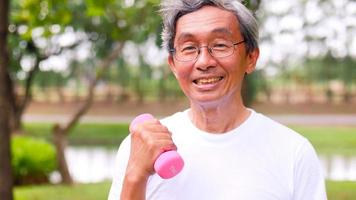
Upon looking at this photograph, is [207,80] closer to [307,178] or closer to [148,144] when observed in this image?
[148,144]

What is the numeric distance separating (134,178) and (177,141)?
217mm

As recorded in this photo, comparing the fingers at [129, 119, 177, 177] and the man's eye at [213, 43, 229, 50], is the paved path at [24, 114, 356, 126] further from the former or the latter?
the fingers at [129, 119, 177, 177]

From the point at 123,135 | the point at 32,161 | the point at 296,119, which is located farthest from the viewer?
the point at 296,119

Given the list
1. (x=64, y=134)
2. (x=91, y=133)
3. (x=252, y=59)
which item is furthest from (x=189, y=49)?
(x=91, y=133)

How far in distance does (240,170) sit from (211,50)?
331 millimetres

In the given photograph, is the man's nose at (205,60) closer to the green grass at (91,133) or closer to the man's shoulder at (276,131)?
the man's shoulder at (276,131)

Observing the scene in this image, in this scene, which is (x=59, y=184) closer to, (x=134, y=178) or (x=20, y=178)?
(x=20, y=178)

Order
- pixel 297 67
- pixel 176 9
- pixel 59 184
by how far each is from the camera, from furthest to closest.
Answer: pixel 297 67
pixel 59 184
pixel 176 9

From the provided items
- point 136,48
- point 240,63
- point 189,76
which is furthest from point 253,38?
point 136,48

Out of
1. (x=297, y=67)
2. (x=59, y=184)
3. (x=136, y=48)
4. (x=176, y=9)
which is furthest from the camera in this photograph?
(x=297, y=67)

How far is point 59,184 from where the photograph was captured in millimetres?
11672

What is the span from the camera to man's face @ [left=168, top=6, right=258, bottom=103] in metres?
1.83

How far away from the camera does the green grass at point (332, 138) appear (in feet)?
68.4

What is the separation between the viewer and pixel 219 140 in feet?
6.22
